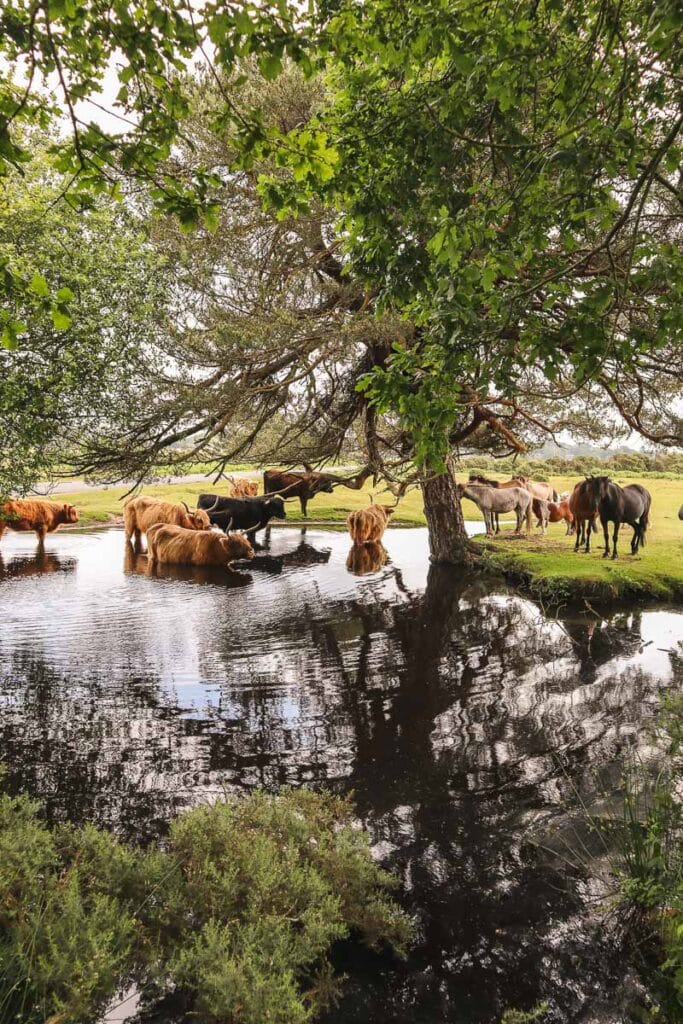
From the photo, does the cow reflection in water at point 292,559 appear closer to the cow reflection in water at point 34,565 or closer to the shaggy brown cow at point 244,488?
the shaggy brown cow at point 244,488

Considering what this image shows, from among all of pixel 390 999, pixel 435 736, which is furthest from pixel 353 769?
pixel 390 999

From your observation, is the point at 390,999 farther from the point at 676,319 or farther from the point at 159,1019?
the point at 676,319

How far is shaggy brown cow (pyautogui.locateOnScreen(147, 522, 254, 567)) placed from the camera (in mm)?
14383

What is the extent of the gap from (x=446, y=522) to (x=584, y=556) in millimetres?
3399

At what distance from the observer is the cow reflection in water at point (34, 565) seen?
13.4 metres

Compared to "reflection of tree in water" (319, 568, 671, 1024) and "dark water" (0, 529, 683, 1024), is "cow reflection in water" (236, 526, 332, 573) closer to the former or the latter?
"dark water" (0, 529, 683, 1024)

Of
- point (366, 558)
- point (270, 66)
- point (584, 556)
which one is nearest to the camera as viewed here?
point (270, 66)

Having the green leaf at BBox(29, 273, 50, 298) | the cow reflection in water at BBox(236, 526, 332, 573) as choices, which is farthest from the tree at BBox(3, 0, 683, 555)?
the cow reflection in water at BBox(236, 526, 332, 573)

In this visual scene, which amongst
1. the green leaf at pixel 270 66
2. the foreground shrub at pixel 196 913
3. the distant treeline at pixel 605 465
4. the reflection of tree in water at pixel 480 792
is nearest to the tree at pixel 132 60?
the green leaf at pixel 270 66

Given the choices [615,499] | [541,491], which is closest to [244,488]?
[541,491]

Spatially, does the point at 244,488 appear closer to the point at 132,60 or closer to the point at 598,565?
the point at 598,565

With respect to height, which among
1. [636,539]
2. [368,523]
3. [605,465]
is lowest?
[636,539]

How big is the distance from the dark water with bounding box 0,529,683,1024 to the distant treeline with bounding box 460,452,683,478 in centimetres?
1047

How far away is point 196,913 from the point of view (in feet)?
12.1
